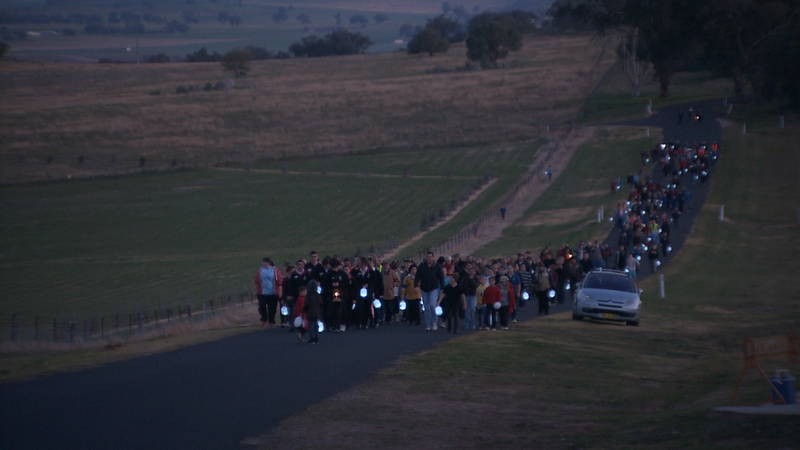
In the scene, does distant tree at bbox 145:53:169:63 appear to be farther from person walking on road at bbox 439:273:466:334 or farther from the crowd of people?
person walking on road at bbox 439:273:466:334

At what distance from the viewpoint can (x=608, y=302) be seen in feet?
83.7

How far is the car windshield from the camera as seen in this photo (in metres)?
26.2

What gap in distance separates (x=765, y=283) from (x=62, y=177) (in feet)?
168

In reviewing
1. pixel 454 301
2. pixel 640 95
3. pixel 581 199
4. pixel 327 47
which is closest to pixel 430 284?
pixel 454 301

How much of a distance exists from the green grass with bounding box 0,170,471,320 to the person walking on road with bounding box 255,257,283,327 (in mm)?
14541

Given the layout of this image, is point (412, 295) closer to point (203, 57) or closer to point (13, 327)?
point (13, 327)

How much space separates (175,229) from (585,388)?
42.8 meters

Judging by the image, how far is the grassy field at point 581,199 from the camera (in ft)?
155

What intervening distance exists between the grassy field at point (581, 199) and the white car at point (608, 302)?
1690cm

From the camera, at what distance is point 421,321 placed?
25000mm

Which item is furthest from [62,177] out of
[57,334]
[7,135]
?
[57,334]

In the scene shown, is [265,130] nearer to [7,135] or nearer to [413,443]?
[7,135]

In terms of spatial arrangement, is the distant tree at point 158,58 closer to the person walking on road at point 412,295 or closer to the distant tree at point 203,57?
the distant tree at point 203,57

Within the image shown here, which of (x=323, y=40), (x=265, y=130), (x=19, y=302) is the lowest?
(x=19, y=302)
